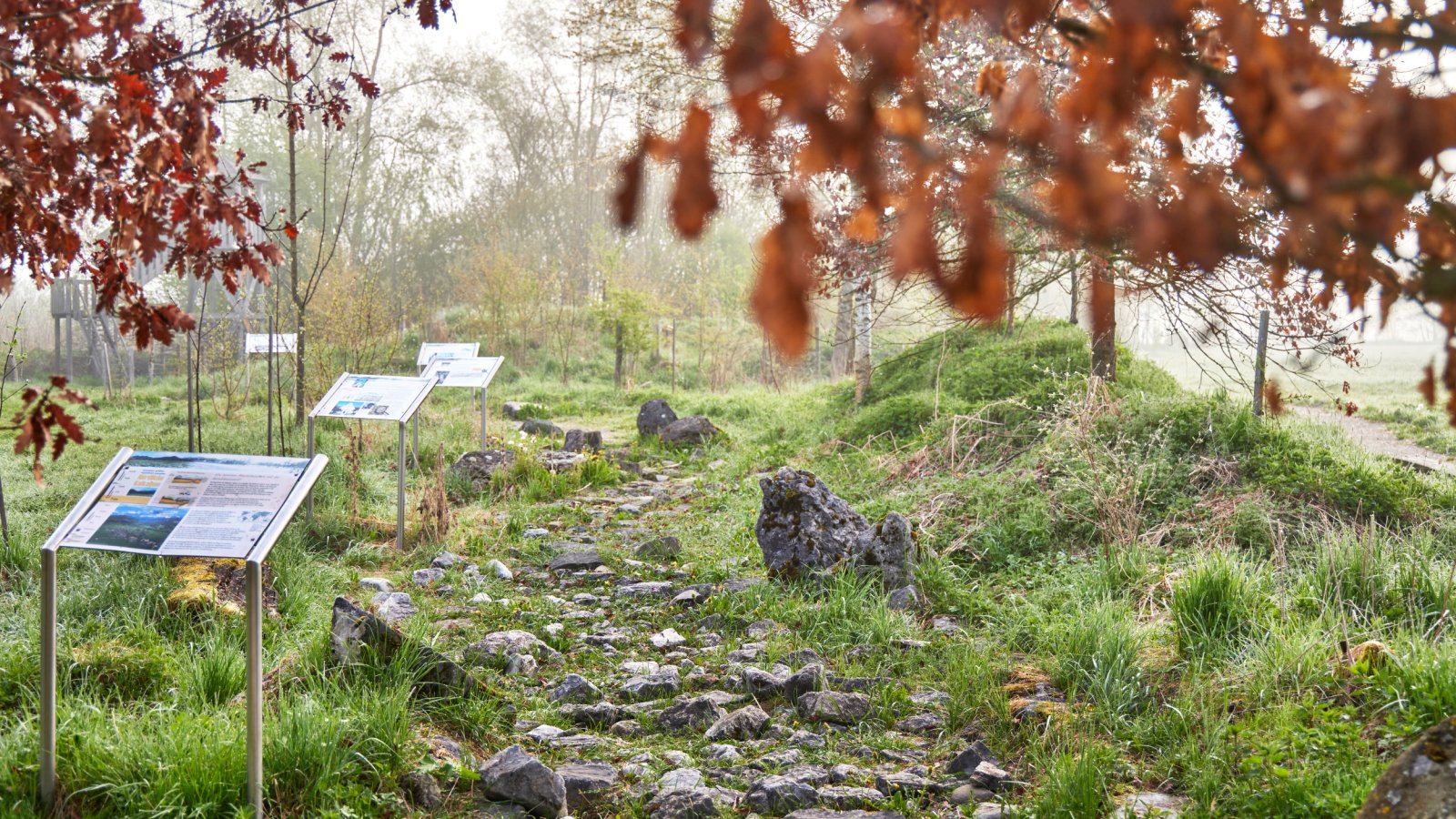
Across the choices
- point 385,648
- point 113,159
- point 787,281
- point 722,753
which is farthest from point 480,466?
point 787,281

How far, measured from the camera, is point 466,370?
10969 mm

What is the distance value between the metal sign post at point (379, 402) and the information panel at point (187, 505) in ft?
11.5

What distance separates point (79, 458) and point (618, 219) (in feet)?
37.6

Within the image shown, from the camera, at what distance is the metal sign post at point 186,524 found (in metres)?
3.12

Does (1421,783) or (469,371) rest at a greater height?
(469,371)

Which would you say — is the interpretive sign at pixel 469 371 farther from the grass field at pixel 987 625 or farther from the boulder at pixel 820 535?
the boulder at pixel 820 535

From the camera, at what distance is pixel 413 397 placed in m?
7.34

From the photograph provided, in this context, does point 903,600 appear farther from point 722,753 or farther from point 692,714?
point 722,753

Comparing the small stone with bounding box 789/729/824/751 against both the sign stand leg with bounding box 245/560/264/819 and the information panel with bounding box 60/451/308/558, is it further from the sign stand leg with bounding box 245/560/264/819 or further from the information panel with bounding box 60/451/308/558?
the information panel with bounding box 60/451/308/558

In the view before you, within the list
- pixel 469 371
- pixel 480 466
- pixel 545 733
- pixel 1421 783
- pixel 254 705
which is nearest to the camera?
pixel 1421 783

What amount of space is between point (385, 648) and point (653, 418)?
8.96m

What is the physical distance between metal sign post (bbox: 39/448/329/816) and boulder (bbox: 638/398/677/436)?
376 inches

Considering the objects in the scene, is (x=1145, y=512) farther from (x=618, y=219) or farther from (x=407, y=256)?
(x=407, y=256)

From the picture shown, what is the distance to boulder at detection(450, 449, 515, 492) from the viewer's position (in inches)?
368
